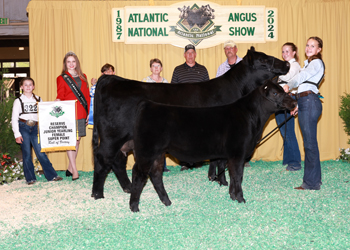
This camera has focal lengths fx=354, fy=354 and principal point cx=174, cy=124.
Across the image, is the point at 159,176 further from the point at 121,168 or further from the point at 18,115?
the point at 18,115

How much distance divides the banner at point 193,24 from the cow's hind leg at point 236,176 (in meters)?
3.83

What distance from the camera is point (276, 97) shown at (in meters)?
4.32

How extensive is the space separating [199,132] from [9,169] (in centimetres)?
414

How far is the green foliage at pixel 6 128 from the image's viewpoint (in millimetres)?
6574

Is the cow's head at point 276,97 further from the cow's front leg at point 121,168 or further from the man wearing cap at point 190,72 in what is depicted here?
Answer: the man wearing cap at point 190,72

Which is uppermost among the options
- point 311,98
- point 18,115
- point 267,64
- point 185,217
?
point 267,64

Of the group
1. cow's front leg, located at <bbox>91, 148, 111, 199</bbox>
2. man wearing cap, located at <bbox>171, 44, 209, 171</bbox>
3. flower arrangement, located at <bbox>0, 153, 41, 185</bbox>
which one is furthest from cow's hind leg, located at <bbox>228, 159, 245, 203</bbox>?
flower arrangement, located at <bbox>0, 153, 41, 185</bbox>

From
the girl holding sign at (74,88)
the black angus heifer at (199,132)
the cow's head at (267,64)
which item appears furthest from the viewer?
the girl holding sign at (74,88)

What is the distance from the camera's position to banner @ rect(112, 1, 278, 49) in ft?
23.9

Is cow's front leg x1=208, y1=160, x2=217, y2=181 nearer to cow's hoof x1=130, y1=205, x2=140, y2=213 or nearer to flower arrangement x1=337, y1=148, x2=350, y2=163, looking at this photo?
cow's hoof x1=130, y1=205, x2=140, y2=213

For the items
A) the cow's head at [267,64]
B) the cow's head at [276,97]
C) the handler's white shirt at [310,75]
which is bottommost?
the cow's head at [276,97]

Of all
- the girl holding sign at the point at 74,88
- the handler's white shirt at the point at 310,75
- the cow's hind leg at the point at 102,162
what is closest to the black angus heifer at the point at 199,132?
the handler's white shirt at the point at 310,75

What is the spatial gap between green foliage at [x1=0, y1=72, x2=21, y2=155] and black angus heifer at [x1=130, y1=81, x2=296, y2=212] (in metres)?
3.66

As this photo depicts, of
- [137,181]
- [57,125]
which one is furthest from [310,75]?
[57,125]
